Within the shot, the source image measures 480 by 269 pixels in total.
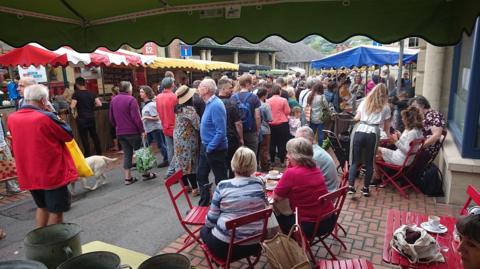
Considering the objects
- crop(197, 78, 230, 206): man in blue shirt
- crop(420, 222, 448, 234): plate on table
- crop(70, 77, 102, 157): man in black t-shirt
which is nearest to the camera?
crop(420, 222, 448, 234): plate on table

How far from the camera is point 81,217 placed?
15.9 feet

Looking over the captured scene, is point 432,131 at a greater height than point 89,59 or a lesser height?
lesser

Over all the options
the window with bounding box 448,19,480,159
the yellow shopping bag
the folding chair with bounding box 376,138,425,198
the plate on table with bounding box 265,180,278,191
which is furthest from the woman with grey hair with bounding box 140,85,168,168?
the window with bounding box 448,19,480,159

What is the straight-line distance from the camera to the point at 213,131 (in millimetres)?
4414

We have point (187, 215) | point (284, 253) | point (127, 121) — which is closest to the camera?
point (284, 253)

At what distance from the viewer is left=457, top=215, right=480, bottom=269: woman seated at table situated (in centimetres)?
181

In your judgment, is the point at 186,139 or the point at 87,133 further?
the point at 87,133

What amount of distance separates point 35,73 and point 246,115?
6535mm

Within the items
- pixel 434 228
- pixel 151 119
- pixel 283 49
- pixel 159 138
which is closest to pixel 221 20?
pixel 434 228

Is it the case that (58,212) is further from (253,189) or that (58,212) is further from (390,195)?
(390,195)

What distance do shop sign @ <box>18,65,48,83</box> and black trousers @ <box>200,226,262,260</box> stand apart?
7.97 metres

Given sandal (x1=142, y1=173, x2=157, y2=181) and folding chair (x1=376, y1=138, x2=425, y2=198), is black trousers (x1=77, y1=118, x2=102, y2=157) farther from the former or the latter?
folding chair (x1=376, y1=138, x2=425, y2=198)

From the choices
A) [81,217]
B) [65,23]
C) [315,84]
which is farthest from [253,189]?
[315,84]

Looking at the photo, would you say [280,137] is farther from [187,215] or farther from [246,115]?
[187,215]
